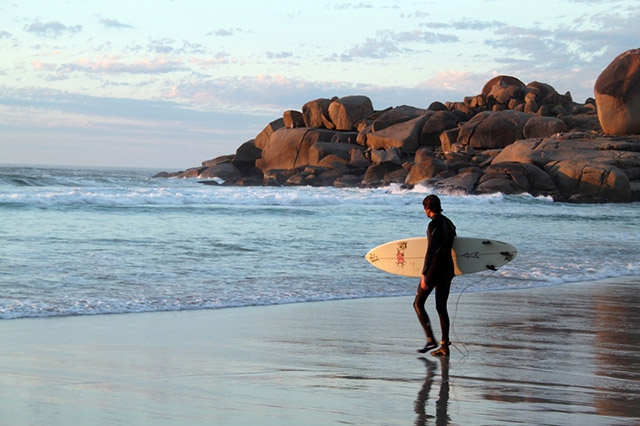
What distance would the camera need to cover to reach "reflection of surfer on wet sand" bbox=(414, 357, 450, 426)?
12.8 ft

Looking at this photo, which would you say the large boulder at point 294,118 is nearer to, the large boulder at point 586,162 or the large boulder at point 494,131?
the large boulder at point 494,131

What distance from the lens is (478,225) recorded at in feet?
66.2

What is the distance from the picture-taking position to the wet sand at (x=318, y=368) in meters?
3.96

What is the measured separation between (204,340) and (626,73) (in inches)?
1388

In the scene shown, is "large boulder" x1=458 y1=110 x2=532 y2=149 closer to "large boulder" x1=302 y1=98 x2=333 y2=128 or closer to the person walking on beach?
"large boulder" x1=302 y1=98 x2=333 y2=128

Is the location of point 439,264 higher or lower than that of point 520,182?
lower

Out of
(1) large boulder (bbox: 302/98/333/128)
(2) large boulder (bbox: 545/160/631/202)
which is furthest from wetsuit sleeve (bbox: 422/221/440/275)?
(1) large boulder (bbox: 302/98/333/128)

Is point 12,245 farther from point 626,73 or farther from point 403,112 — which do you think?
point 403,112

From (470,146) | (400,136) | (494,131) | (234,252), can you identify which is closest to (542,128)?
(494,131)

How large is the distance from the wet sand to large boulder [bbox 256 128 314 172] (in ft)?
131

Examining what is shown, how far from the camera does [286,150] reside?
160ft

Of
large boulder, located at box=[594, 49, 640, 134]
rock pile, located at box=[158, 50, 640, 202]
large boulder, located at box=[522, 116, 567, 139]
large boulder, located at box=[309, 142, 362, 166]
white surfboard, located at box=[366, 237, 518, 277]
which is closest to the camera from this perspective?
white surfboard, located at box=[366, 237, 518, 277]

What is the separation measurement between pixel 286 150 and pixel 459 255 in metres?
42.2

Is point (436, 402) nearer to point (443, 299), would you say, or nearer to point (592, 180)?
point (443, 299)
